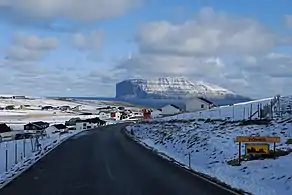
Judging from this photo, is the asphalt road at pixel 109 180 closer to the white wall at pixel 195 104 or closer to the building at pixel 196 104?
the building at pixel 196 104

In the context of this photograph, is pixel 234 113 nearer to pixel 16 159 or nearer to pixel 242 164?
pixel 16 159

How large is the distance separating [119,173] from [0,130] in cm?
5218

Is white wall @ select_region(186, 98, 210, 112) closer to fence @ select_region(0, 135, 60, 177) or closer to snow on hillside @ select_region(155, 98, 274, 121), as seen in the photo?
snow on hillside @ select_region(155, 98, 274, 121)

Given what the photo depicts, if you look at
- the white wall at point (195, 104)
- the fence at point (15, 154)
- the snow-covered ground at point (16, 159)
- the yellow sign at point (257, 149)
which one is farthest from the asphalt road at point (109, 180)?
the white wall at point (195, 104)

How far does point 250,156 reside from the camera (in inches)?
783

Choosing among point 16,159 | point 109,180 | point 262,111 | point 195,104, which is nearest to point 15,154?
point 16,159

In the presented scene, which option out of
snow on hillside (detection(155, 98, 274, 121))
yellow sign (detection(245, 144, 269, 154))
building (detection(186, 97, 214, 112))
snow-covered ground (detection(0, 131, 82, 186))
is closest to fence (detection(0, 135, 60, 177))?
snow-covered ground (detection(0, 131, 82, 186))

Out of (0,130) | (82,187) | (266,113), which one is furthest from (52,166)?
(0,130)

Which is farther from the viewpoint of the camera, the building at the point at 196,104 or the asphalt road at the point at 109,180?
the building at the point at 196,104

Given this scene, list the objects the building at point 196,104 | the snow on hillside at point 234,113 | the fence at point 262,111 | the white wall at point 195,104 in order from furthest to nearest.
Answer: the white wall at point 195,104
the building at point 196,104
the snow on hillside at point 234,113
the fence at point 262,111

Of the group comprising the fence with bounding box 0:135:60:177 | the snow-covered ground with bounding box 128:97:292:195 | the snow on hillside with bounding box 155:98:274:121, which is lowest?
the fence with bounding box 0:135:60:177

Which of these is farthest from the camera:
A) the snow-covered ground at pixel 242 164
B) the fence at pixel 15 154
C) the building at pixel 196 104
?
the building at pixel 196 104

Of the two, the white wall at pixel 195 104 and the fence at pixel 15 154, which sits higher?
the white wall at pixel 195 104

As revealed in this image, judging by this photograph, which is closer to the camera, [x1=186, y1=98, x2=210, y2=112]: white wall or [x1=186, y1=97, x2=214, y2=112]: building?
[x1=186, y1=97, x2=214, y2=112]: building
